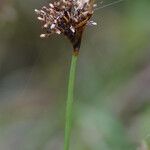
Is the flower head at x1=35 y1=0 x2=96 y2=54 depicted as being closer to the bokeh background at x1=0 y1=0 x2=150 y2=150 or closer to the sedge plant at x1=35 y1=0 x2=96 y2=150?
the sedge plant at x1=35 y1=0 x2=96 y2=150

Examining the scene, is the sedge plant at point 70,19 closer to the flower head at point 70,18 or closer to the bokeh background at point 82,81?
the flower head at point 70,18

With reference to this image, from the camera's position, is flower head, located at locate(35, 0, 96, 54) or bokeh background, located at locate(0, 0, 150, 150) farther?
bokeh background, located at locate(0, 0, 150, 150)

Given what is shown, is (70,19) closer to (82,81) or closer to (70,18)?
(70,18)

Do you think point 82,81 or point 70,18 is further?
point 82,81

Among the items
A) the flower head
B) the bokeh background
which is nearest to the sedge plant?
the flower head

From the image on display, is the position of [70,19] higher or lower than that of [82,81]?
higher

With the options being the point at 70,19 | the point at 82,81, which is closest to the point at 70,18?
the point at 70,19

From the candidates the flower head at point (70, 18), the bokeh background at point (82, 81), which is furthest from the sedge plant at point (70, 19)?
the bokeh background at point (82, 81)
